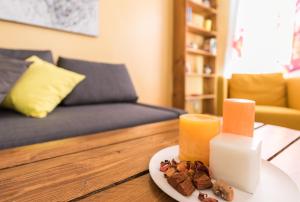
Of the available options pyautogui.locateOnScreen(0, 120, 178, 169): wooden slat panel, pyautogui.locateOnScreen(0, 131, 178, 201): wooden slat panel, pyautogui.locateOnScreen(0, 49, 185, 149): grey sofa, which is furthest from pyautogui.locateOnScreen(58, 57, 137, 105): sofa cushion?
pyautogui.locateOnScreen(0, 131, 178, 201): wooden slat panel

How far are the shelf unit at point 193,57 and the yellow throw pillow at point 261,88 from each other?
1.60 ft

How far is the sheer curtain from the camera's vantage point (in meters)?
2.51

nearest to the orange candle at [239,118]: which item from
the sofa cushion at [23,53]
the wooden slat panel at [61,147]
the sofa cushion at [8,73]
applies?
the wooden slat panel at [61,147]

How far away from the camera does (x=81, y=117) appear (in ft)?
3.68

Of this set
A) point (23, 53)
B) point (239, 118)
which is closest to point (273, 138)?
point (239, 118)

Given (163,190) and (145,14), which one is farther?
(145,14)

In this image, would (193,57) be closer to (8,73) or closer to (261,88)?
(261,88)

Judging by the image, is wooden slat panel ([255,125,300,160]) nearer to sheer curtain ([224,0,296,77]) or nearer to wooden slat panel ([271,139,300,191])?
wooden slat panel ([271,139,300,191])

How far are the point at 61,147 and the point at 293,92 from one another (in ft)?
7.28

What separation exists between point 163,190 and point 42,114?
965 mm

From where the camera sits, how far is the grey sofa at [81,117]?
867mm

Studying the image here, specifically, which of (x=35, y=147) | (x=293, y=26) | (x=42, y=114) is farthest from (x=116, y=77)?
(x=293, y=26)

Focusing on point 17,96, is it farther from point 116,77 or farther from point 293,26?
point 293,26

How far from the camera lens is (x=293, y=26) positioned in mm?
2432
